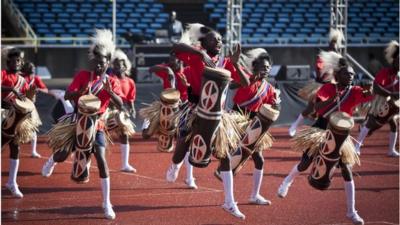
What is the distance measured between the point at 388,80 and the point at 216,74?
539 centimetres

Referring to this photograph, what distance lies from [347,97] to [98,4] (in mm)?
17949

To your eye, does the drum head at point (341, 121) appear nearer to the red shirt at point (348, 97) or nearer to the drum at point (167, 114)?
the red shirt at point (348, 97)

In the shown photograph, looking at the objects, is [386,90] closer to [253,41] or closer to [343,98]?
[343,98]

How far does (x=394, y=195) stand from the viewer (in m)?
9.06

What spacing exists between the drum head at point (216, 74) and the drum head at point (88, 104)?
114cm

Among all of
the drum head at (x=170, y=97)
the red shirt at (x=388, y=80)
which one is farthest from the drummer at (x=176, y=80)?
the red shirt at (x=388, y=80)

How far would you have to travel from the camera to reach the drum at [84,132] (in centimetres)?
724

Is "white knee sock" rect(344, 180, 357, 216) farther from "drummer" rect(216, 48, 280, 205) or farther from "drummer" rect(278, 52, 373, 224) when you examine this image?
"drummer" rect(216, 48, 280, 205)

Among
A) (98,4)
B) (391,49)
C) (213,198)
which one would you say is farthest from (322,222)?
(98,4)

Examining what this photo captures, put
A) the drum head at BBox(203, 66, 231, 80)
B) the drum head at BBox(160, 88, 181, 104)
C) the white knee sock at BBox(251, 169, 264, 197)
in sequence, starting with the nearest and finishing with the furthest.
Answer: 1. the drum head at BBox(203, 66, 231, 80)
2. the white knee sock at BBox(251, 169, 264, 197)
3. the drum head at BBox(160, 88, 181, 104)

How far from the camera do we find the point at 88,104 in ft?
23.7

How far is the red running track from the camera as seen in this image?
7441 millimetres

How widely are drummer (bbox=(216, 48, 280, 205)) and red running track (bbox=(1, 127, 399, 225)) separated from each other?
0.55 metres

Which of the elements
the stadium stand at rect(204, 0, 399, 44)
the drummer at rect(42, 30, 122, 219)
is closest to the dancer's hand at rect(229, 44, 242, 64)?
the drummer at rect(42, 30, 122, 219)
